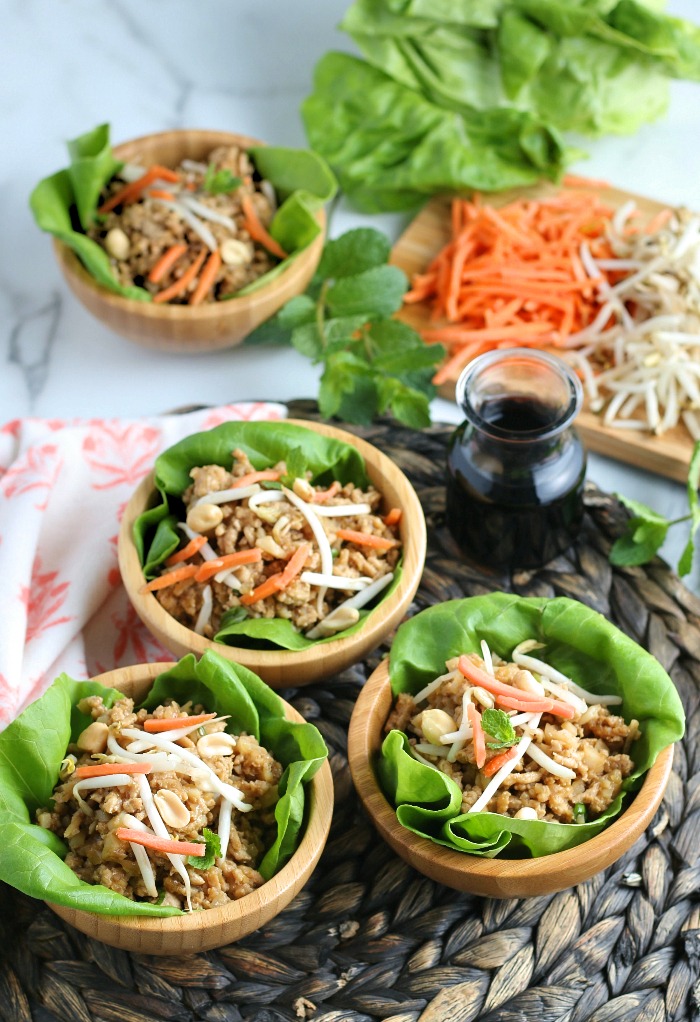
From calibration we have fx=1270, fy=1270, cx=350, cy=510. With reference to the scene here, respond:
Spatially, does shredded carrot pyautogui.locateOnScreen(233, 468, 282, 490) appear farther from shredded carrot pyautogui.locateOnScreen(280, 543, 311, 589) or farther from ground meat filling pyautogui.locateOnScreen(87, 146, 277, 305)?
ground meat filling pyautogui.locateOnScreen(87, 146, 277, 305)

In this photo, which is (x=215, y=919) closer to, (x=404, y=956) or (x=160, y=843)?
(x=160, y=843)

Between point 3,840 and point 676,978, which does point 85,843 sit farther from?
point 676,978

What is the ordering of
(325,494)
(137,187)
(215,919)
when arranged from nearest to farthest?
(215,919)
(325,494)
(137,187)

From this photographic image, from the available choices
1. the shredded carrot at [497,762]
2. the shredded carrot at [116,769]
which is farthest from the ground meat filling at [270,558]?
the shredded carrot at [497,762]

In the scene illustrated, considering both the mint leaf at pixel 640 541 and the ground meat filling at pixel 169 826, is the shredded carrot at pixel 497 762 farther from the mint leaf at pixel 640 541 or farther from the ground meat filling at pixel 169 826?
the mint leaf at pixel 640 541

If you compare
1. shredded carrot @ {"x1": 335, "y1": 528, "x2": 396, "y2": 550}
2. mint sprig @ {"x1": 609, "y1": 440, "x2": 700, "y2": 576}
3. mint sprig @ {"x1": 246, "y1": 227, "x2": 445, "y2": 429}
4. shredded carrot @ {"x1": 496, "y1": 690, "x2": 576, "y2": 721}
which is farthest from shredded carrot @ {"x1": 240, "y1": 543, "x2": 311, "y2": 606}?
mint sprig @ {"x1": 609, "y1": 440, "x2": 700, "y2": 576}

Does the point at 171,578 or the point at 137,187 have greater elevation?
the point at 137,187

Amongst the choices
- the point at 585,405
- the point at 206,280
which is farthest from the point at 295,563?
the point at 585,405
